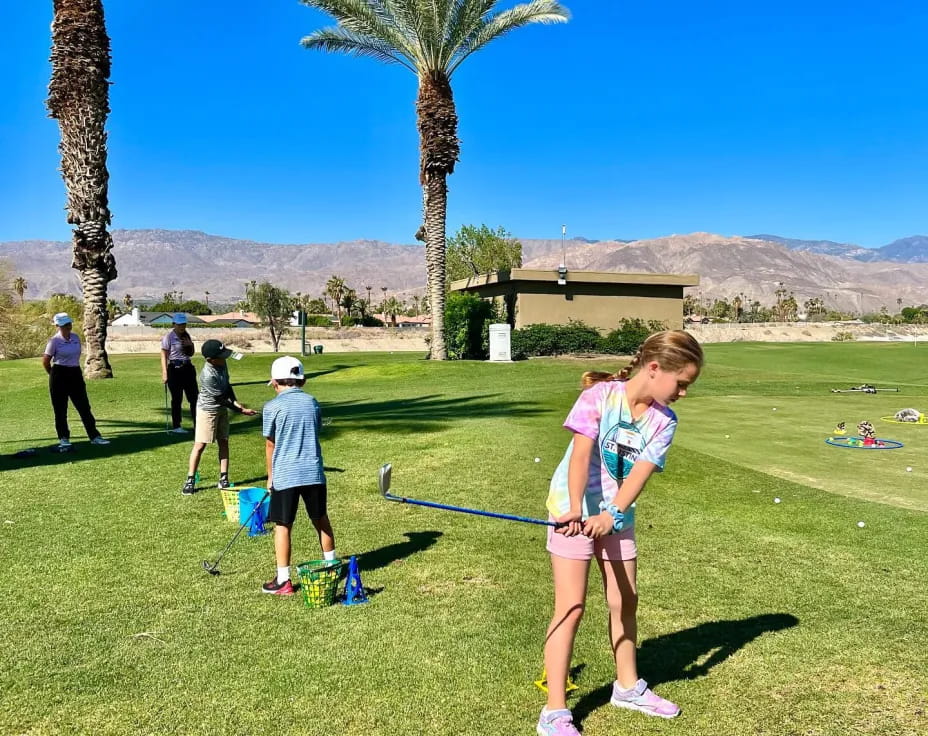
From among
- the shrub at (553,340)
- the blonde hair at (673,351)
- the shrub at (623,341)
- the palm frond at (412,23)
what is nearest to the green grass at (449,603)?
the blonde hair at (673,351)

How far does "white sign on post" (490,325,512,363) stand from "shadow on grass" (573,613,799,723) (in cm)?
2756

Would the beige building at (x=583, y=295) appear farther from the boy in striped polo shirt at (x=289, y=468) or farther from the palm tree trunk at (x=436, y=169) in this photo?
the boy in striped polo shirt at (x=289, y=468)

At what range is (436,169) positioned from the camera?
32.3 m

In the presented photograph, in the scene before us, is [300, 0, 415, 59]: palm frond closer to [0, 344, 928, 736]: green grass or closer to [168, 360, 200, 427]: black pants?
[168, 360, 200, 427]: black pants

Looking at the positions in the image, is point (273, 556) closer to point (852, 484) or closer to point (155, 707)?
point (155, 707)

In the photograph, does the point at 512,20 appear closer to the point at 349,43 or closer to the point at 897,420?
the point at 349,43

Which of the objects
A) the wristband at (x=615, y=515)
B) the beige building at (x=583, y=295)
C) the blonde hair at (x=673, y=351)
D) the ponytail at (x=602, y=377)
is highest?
the beige building at (x=583, y=295)

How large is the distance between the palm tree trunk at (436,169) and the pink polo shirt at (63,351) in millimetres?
20375

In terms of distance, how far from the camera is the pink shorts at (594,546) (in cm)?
375

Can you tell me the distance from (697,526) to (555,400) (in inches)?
419

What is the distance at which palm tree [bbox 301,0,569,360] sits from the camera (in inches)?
1185

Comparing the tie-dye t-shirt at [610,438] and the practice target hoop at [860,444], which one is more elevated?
the tie-dye t-shirt at [610,438]

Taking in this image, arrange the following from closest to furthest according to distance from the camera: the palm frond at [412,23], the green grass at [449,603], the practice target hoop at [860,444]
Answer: the green grass at [449,603], the practice target hoop at [860,444], the palm frond at [412,23]

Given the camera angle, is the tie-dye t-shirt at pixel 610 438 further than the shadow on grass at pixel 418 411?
No
